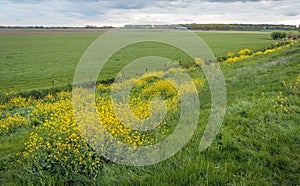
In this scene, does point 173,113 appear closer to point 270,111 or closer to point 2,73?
point 270,111

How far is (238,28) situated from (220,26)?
12827 mm

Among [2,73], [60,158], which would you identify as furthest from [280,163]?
[2,73]

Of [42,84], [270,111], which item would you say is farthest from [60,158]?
[42,84]

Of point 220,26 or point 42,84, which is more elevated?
point 220,26

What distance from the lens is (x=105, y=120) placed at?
584 cm

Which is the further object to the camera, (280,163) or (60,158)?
(60,158)

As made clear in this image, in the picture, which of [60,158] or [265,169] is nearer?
[265,169]

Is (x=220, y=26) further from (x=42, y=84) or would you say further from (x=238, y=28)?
(x=42, y=84)

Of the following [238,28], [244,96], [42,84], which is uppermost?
[238,28]

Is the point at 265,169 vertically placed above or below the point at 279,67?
below

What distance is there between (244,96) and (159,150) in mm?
5662

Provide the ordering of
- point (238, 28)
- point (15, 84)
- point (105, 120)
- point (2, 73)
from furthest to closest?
1. point (238, 28)
2. point (2, 73)
3. point (15, 84)
4. point (105, 120)

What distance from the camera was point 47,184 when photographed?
4.23m

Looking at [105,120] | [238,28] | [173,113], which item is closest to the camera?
[105,120]
